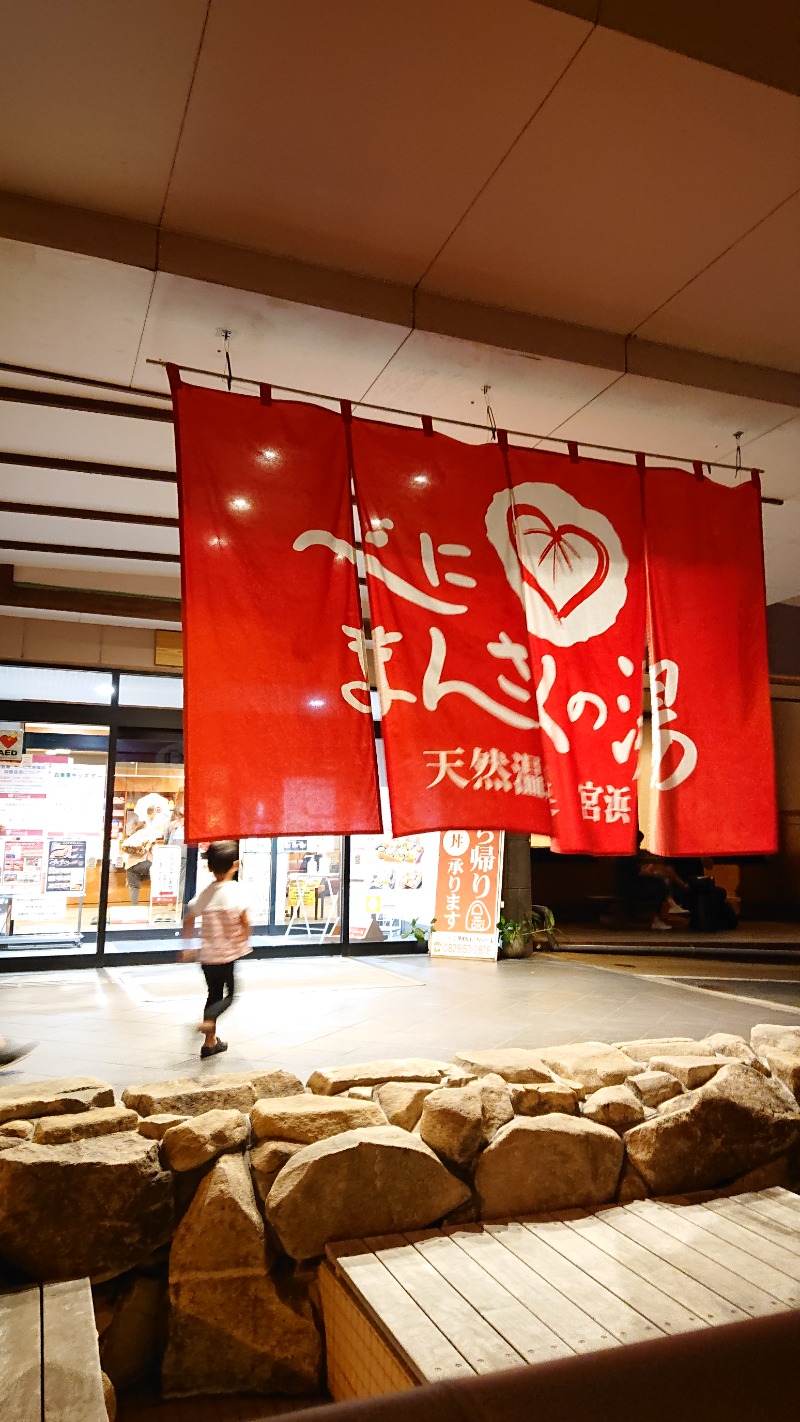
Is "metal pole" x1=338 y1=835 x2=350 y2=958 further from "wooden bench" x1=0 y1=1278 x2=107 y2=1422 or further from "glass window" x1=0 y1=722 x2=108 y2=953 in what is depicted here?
"wooden bench" x1=0 y1=1278 x2=107 y2=1422

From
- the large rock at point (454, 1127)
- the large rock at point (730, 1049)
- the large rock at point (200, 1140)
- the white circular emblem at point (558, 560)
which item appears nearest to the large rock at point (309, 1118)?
the large rock at point (200, 1140)

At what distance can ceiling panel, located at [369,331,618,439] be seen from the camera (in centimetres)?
446

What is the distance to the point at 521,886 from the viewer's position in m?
12.6

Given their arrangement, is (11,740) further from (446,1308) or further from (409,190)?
(446,1308)

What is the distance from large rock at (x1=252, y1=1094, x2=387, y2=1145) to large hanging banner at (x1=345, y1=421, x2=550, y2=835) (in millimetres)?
1608

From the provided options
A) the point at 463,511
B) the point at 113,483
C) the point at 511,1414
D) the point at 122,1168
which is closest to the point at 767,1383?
the point at 511,1414

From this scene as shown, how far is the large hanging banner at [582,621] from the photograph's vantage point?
4230 millimetres

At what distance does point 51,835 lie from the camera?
10523 millimetres

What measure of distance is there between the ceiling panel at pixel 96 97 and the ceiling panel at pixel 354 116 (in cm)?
9

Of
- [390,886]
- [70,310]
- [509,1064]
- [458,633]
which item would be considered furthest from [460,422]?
[390,886]

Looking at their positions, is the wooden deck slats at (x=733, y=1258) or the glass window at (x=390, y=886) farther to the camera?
the glass window at (x=390, y=886)

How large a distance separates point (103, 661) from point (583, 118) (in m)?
8.35

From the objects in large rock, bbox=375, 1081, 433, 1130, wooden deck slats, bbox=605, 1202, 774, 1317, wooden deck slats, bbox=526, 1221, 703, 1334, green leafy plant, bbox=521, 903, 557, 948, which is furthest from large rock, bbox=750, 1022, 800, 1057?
green leafy plant, bbox=521, 903, 557, 948

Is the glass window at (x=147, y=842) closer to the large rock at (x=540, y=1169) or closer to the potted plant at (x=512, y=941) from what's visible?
the potted plant at (x=512, y=941)
